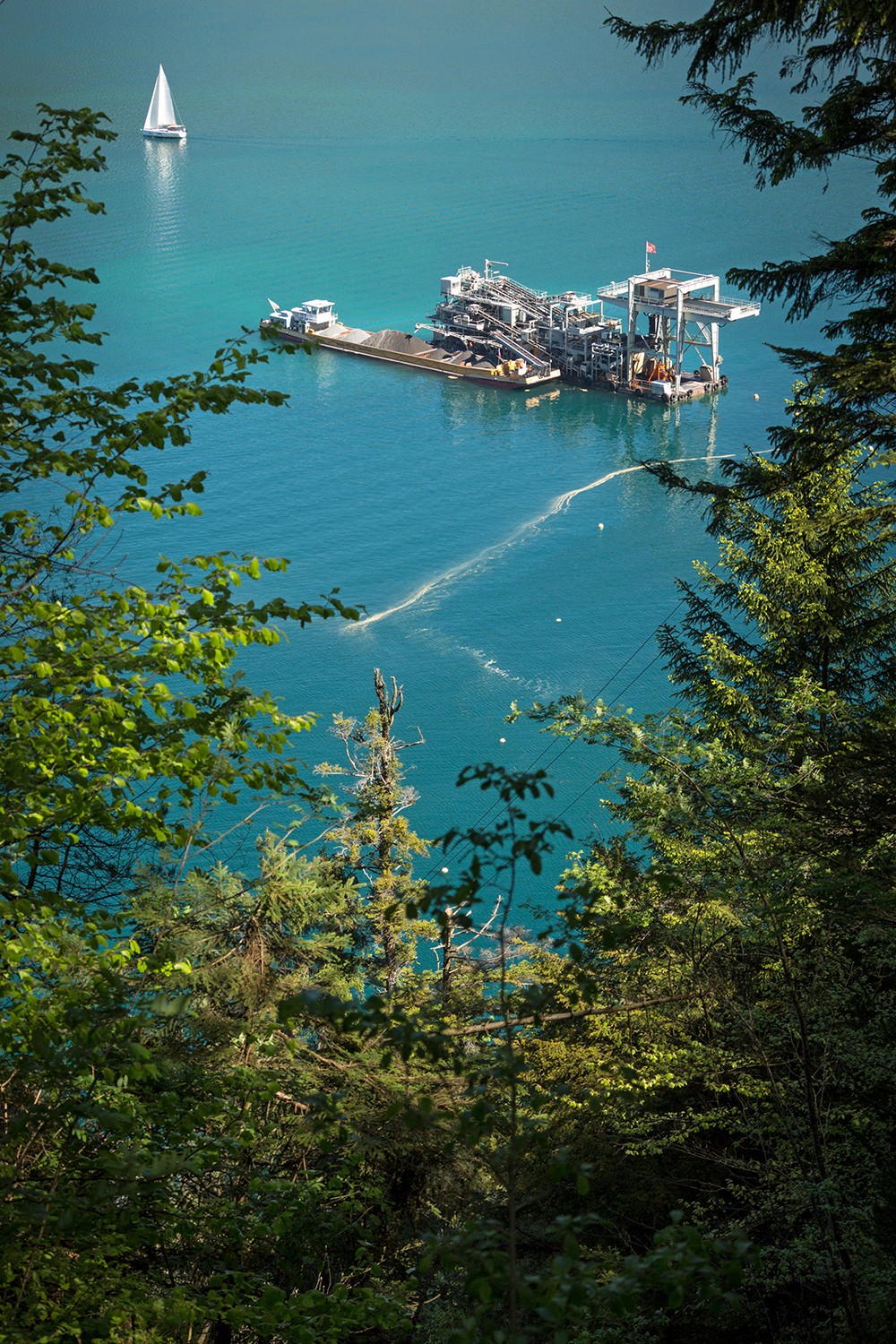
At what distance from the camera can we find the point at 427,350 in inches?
2229

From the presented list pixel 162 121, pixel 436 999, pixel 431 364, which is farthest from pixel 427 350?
pixel 436 999

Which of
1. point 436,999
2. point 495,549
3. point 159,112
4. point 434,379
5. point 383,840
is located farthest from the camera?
point 159,112

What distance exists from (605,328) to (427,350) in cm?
832

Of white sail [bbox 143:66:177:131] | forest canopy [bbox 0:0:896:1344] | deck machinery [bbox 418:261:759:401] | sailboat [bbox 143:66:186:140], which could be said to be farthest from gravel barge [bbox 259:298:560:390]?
forest canopy [bbox 0:0:896:1344]

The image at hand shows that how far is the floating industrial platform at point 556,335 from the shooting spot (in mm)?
54031

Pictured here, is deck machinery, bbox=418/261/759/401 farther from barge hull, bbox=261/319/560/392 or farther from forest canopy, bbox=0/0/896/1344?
forest canopy, bbox=0/0/896/1344

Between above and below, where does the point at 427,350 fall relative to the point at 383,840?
above

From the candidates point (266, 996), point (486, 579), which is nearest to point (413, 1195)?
point (266, 996)

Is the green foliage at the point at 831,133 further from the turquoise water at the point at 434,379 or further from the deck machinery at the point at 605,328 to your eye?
the deck machinery at the point at 605,328

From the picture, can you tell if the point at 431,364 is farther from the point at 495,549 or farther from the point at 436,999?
the point at 436,999

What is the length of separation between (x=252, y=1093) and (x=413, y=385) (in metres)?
51.3

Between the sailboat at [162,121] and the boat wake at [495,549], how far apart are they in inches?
2381

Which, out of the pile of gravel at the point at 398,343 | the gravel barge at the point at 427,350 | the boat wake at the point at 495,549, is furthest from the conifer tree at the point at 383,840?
the pile of gravel at the point at 398,343

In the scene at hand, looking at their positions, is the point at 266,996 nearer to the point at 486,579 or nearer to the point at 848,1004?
the point at 848,1004
